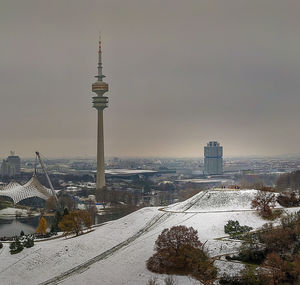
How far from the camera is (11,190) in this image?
100750mm

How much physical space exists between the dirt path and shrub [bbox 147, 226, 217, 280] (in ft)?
13.2

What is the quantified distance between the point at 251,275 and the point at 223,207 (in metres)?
16.5

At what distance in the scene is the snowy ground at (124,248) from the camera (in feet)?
109

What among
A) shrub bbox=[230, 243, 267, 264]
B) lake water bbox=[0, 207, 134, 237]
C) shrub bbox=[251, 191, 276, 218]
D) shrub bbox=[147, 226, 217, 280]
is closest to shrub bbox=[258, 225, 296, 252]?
shrub bbox=[230, 243, 267, 264]

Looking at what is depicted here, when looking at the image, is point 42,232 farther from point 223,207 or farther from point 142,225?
point 223,207

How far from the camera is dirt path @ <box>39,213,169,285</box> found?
111ft

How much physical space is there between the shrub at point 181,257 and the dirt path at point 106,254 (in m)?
4.03

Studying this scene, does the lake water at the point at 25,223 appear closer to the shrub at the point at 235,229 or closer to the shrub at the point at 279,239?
the shrub at the point at 235,229

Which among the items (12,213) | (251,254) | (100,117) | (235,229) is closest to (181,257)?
(251,254)

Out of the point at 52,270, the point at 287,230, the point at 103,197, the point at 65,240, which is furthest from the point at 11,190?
the point at 287,230

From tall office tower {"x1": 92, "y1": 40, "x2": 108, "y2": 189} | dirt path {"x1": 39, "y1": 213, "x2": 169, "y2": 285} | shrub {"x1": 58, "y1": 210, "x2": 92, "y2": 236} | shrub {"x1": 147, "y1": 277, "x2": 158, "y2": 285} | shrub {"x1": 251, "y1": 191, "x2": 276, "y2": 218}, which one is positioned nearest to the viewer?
shrub {"x1": 147, "y1": 277, "x2": 158, "y2": 285}

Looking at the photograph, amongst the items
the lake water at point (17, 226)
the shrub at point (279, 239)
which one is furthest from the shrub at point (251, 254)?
the lake water at point (17, 226)

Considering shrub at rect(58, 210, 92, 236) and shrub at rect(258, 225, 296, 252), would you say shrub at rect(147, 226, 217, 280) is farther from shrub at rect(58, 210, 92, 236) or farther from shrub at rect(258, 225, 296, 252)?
shrub at rect(58, 210, 92, 236)

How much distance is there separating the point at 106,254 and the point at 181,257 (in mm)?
6515
